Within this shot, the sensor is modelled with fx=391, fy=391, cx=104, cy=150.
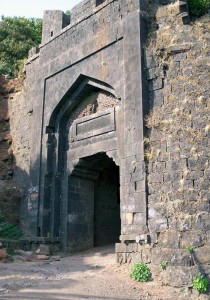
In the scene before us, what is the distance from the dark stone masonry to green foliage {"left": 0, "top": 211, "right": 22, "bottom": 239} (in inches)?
12.6

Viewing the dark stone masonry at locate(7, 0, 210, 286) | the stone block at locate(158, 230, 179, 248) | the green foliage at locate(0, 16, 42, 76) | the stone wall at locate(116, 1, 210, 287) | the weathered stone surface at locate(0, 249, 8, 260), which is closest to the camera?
the stone wall at locate(116, 1, 210, 287)

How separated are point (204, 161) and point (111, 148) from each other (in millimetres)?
2921

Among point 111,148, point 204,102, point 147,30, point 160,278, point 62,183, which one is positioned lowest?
point 160,278

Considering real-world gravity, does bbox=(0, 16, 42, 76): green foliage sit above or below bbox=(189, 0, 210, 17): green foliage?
above

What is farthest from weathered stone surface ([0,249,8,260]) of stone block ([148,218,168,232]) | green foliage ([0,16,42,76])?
green foliage ([0,16,42,76])

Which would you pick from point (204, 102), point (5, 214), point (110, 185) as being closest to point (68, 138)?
point (110, 185)

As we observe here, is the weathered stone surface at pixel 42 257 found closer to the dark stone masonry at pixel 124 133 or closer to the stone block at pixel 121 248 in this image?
the dark stone masonry at pixel 124 133

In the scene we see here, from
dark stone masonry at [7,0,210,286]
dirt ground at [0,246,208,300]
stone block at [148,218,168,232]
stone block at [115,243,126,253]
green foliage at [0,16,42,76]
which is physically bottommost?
dirt ground at [0,246,208,300]

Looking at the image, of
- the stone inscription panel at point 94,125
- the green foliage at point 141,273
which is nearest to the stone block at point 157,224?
the green foliage at point 141,273

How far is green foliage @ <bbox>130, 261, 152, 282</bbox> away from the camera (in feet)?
27.0

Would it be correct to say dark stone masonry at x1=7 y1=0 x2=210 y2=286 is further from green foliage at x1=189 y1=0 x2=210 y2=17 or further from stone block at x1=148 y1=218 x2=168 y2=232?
green foliage at x1=189 y1=0 x2=210 y2=17

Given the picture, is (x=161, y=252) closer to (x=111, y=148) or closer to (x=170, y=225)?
(x=170, y=225)

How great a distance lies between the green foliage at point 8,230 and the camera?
1170 cm

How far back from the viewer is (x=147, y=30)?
1038cm
